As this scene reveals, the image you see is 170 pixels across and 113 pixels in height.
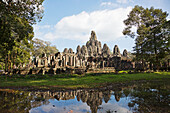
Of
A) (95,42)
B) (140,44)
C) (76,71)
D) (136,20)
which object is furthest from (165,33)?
(95,42)

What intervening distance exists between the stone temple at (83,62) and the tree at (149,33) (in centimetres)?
950

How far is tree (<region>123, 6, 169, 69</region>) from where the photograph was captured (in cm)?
2720

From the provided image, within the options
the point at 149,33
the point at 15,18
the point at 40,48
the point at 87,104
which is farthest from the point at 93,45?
the point at 87,104

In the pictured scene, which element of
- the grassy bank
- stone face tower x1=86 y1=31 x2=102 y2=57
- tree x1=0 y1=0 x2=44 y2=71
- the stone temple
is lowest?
the grassy bank

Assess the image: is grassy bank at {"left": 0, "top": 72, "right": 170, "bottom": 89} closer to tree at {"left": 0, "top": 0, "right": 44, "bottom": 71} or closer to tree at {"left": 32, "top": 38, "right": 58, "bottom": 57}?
tree at {"left": 0, "top": 0, "right": 44, "bottom": 71}

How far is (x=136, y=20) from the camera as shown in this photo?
31188mm

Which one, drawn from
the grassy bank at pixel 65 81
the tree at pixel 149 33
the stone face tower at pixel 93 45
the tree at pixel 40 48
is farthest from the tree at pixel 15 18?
the stone face tower at pixel 93 45

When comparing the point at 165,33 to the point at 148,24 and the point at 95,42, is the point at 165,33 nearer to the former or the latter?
the point at 148,24

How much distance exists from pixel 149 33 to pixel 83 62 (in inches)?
879

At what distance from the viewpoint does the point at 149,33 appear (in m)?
30.1

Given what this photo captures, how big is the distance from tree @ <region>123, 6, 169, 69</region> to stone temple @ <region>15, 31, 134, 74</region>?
9504 millimetres

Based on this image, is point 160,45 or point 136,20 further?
point 136,20

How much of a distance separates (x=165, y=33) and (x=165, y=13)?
690 cm

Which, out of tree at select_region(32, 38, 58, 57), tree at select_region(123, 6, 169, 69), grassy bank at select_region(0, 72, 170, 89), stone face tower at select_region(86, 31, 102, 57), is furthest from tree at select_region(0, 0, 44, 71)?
stone face tower at select_region(86, 31, 102, 57)
